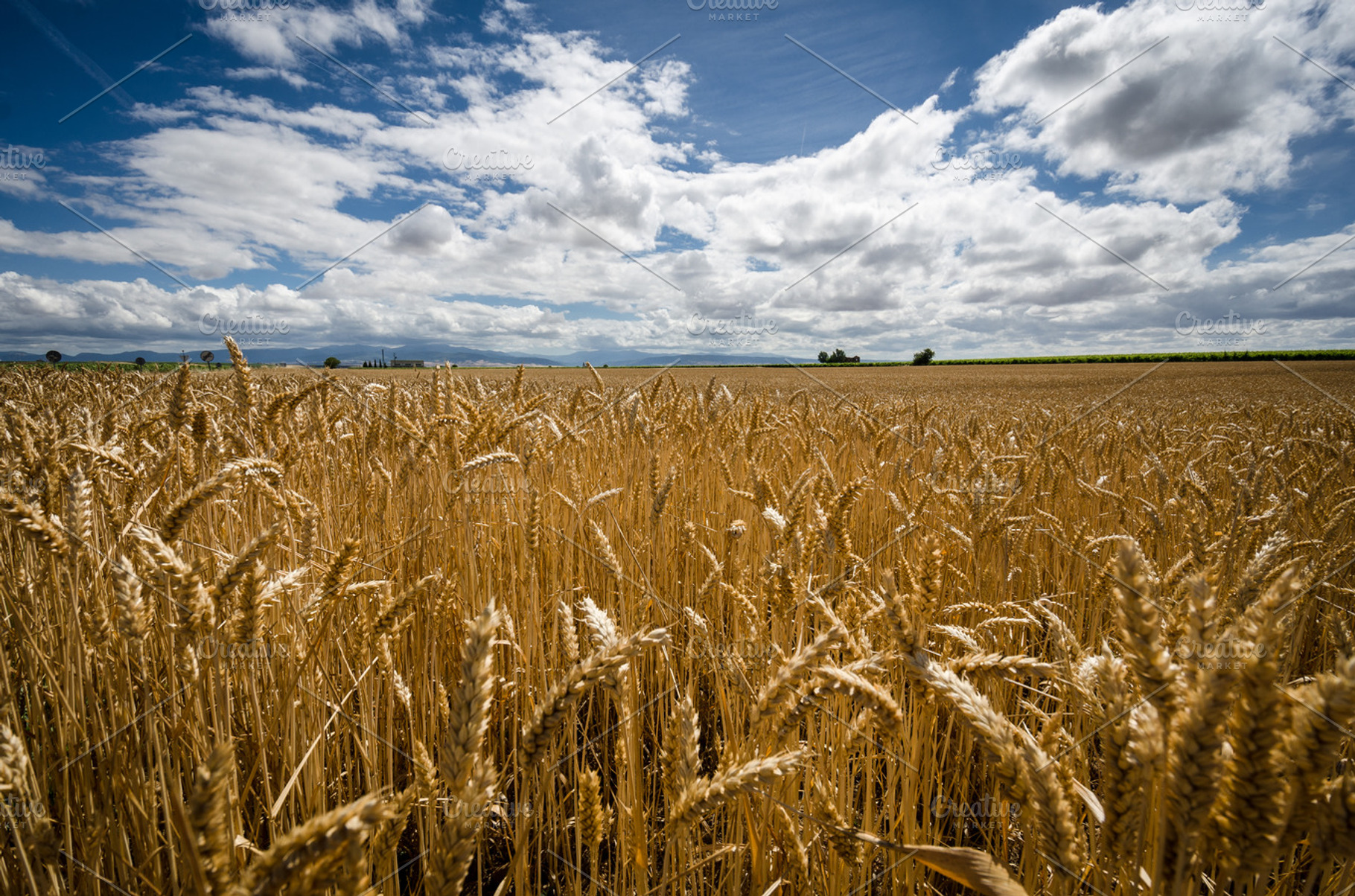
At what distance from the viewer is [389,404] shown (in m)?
3.39

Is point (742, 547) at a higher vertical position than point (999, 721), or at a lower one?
lower

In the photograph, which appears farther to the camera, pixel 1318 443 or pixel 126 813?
pixel 1318 443

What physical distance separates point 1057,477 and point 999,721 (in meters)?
3.54

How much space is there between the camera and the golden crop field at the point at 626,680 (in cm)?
64

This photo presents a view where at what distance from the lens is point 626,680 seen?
1311 millimetres

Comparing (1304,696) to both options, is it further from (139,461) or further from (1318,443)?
(1318,443)

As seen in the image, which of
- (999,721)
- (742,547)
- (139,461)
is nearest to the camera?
(999,721)

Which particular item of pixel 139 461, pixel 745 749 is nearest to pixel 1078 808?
pixel 745 749

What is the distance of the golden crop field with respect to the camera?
64cm

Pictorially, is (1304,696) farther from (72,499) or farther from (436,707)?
(72,499)

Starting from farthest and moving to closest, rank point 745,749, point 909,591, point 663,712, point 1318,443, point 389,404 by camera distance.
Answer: point 1318,443, point 389,404, point 663,712, point 909,591, point 745,749

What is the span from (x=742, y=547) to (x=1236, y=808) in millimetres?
2048

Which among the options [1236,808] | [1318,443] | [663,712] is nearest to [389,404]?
[663,712]

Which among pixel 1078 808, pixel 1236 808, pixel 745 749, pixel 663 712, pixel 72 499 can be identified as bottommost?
pixel 663 712
